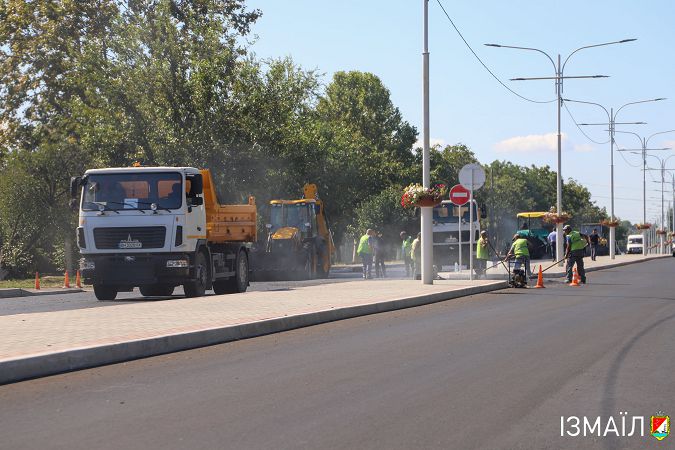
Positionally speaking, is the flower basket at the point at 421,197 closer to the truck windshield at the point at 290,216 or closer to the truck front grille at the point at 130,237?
the truck front grille at the point at 130,237

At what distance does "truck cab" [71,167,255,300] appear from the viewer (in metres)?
22.2

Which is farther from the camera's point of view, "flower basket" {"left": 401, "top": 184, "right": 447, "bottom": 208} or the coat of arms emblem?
"flower basket" {"left": 401, "top": 184, "right": 447, "bottom": 208}

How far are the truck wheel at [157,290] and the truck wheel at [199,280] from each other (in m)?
2.35

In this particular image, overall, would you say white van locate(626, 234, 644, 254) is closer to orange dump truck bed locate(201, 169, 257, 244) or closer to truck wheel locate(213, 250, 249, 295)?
orange dump truck bed locate(201, 169, 257, 244)

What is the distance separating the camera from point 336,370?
10078 mm

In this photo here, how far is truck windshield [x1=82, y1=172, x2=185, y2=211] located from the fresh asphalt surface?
8.50 meters

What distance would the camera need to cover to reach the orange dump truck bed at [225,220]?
24.5m

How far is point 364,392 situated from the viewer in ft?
28.4

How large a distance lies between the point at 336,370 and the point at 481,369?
1.46 m

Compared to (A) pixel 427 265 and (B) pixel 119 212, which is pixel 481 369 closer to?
(B) pixel 119 212

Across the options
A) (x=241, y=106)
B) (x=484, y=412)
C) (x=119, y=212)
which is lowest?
(x=484, y=412)

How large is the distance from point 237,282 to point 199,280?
267 cm

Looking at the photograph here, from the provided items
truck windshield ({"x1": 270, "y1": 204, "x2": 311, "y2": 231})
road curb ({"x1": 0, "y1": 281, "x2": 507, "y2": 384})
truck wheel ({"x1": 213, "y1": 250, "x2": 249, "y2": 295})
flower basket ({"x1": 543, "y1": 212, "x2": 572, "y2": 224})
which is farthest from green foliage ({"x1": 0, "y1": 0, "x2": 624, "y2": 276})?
road curb ({"x1": 0, "y1": 281, "x2": 507, "y2": 384})

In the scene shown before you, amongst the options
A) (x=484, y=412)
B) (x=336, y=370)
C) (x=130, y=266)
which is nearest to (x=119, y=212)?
(x=130, y=266)
